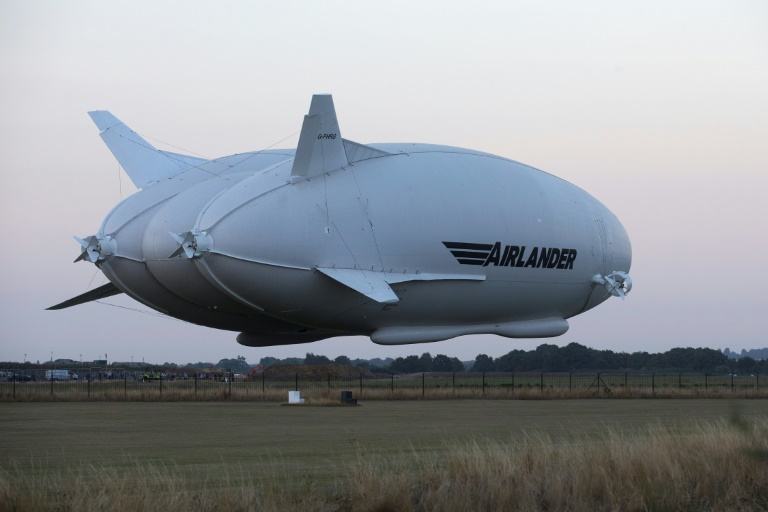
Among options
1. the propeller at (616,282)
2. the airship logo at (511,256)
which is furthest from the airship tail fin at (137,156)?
the propeller at (616,282)

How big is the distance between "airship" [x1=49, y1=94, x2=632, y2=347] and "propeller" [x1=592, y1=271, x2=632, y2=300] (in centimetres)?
8

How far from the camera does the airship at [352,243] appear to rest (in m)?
41.2

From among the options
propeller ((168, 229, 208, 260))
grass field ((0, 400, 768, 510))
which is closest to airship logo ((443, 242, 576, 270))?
grass field ((0, 400, 768, 510))

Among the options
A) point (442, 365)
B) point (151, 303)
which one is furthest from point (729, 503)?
point (442, 365)

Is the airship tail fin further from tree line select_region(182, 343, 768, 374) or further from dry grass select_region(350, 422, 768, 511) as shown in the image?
tree line select_region(182, 343, 768, 374)

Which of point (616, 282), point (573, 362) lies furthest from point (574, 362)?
point (616, 282)

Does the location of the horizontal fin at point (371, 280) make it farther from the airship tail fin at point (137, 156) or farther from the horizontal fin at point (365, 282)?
the airship tail fin at point (137, 156)

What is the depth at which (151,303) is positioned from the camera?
4931 centimetres

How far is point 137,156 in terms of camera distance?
178 feet

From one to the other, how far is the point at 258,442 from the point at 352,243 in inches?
587

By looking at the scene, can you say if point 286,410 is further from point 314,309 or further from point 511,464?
point 511,464

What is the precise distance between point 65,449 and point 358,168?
20.9m

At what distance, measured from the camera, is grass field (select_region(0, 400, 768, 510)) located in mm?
16516

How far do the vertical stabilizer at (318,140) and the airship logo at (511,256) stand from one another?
230 inches
